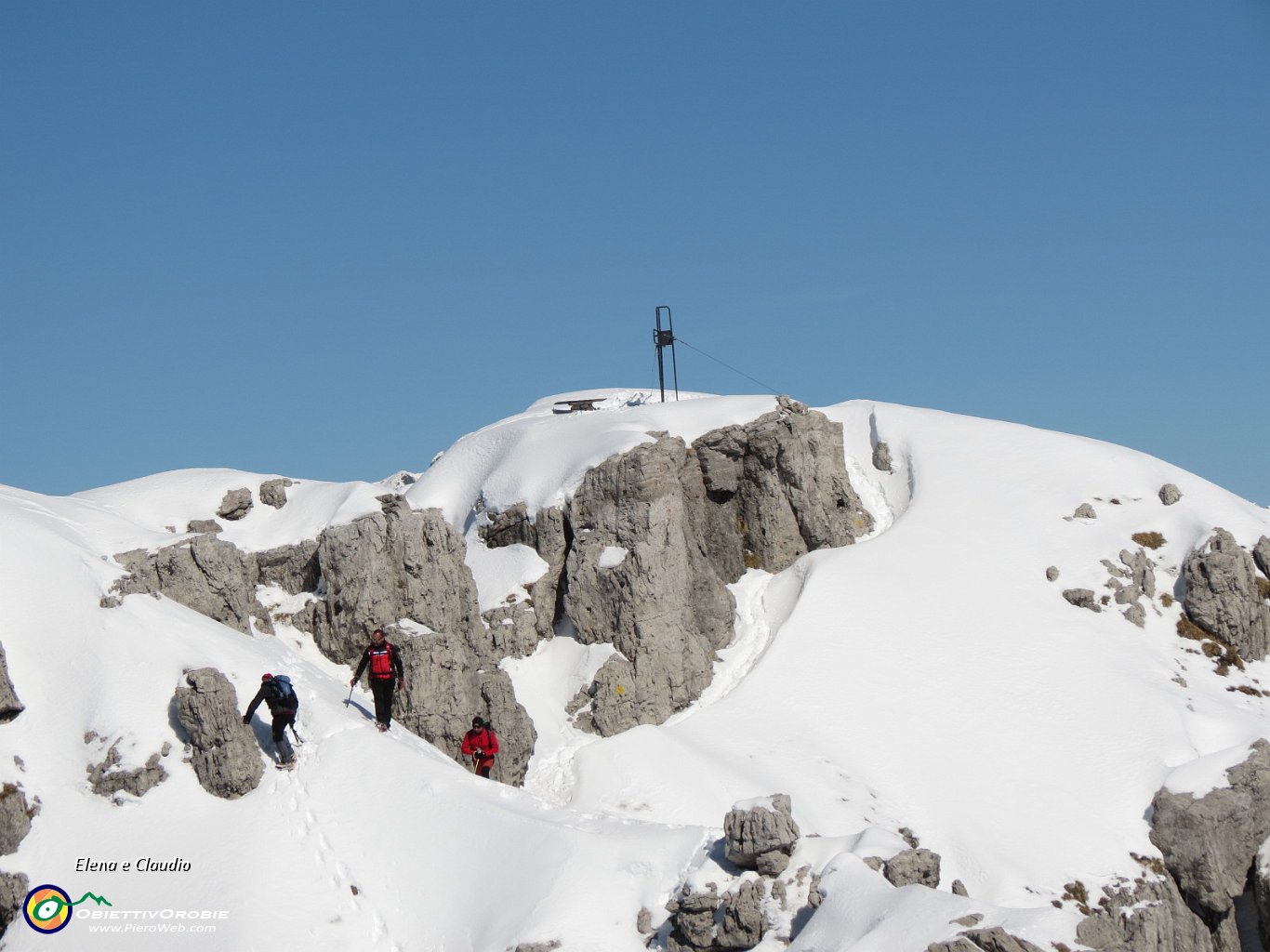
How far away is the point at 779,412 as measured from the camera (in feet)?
130

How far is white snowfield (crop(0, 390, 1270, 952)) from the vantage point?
22219 mm

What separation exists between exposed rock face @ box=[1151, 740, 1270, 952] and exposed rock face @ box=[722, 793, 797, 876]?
39.0 ft

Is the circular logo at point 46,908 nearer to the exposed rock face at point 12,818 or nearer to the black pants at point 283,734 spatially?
the exposed rock face at point 12,818

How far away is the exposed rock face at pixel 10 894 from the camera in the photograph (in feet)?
72.5

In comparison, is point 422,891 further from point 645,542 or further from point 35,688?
point 645,542

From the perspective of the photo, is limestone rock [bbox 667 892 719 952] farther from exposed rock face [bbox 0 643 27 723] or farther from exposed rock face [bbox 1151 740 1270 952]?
exposed rock face [bbox 1151 740 1270 952]

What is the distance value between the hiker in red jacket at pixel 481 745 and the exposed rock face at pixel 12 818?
833 cm

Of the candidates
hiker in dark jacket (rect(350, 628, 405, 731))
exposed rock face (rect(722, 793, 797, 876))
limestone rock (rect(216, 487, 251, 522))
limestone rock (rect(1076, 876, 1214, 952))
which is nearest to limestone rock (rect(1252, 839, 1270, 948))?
limestone rock (rect(1076, 876, 1214, 952))

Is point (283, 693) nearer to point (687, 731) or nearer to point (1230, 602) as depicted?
point (687, 731)

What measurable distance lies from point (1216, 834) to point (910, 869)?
37.9 ft

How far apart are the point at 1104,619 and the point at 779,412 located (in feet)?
36.2

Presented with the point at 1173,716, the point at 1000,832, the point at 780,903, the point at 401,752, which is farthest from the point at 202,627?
the point at 1173,716

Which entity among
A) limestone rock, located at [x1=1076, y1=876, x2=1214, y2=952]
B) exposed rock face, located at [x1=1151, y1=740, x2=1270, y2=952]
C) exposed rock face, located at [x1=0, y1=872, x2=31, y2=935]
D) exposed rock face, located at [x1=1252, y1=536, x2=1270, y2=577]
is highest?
exposed rock face, located at [x1=1252, y1=536, x2=1270, y2=577]

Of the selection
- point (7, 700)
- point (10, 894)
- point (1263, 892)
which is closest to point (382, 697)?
point (7, 700)
